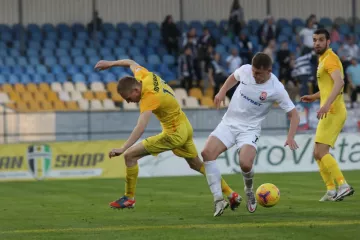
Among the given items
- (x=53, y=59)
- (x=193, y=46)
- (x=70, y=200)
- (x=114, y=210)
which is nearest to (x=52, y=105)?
(x=53, y=59)

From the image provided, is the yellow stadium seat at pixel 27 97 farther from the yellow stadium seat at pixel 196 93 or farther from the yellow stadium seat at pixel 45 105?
the yellow stadium seat at pixel 196 93

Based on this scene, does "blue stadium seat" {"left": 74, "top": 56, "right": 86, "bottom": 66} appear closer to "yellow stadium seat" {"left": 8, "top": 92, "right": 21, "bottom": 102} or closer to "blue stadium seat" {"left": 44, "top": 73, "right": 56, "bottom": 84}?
"blue stadium seat" {"left": 44, "top": 73, "right": 56, "bottom": 84}

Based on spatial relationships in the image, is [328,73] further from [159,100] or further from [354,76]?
[354,76]

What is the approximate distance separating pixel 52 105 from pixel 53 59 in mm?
3378

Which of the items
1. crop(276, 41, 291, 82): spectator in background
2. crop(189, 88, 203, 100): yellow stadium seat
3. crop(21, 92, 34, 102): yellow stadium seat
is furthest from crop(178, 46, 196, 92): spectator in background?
crop(21, 92, 34, 102): yellow stadium seat

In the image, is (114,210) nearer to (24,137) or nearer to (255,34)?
(24,137)

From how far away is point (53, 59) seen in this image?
31531mm

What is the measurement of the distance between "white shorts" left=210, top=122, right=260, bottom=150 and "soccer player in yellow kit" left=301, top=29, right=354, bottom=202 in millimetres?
1334

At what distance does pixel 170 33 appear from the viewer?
33.1 metres

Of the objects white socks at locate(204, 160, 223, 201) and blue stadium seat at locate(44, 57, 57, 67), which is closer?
white socks at locate(204, 160, 223, 201)

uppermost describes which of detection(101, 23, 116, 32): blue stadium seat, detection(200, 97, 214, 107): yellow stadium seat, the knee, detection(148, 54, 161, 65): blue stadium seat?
detection(101, 23, 116, 32): blue stadium seat

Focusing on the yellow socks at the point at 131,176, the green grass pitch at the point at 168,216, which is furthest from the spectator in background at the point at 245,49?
the yellow socks at the point at 131,176

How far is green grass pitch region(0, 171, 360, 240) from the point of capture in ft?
31.6

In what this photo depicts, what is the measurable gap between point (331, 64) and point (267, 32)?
67.7ft
